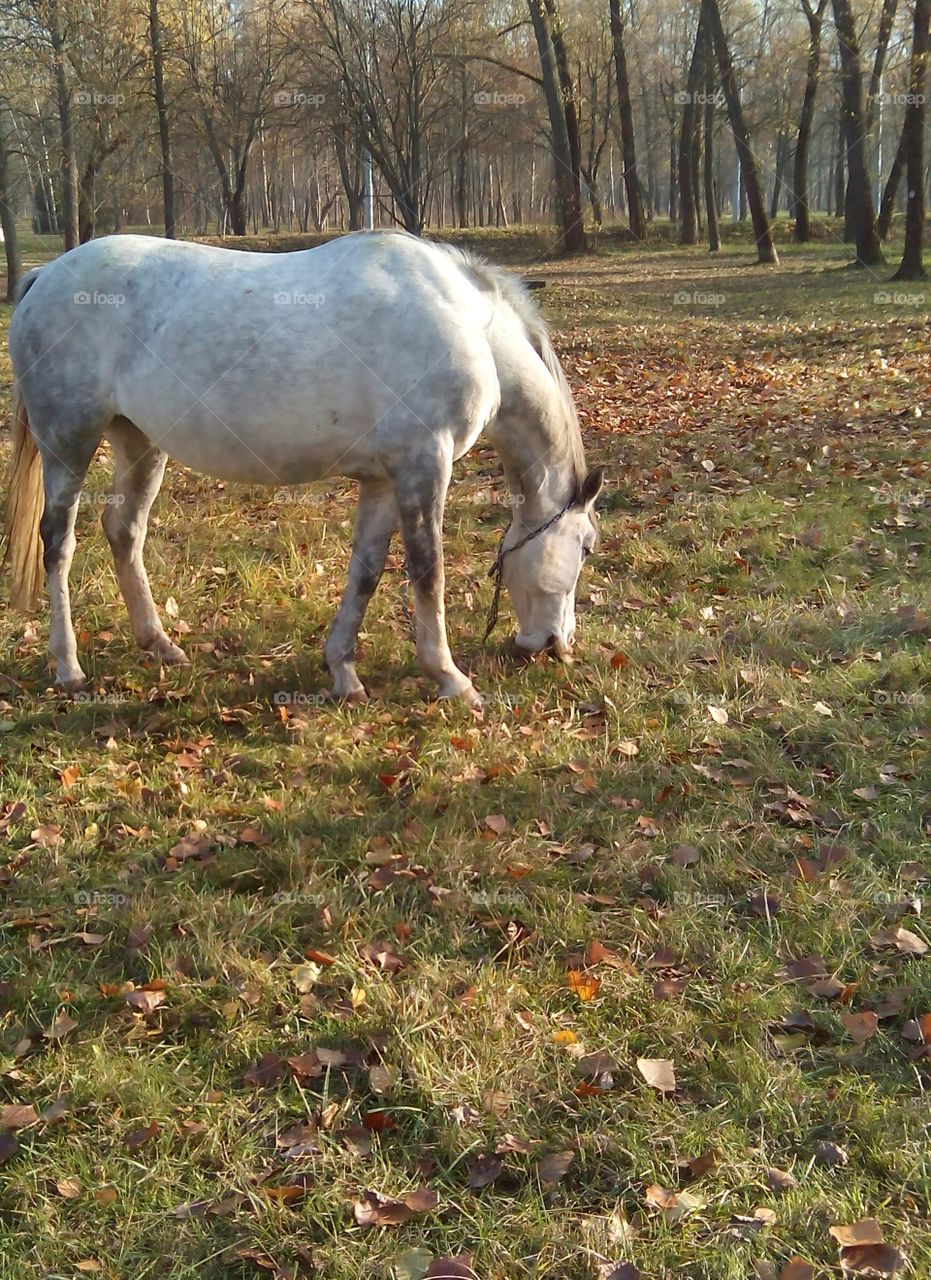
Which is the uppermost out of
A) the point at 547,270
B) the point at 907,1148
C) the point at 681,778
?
the point at 547,270

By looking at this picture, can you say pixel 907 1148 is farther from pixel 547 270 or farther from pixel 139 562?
pixel 547 270

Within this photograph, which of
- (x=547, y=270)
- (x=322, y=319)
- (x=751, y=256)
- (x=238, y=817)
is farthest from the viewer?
(x=751, y=256)

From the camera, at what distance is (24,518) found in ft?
16.9

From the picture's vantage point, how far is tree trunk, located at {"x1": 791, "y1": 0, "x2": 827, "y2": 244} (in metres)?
25.0

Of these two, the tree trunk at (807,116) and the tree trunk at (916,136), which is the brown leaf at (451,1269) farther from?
the tree trunk at (807,116)

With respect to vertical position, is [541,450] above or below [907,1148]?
above

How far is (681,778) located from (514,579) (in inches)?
61.6

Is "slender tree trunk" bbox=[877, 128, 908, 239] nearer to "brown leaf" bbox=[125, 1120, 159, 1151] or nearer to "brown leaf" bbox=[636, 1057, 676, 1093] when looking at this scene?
"brown leaf" bbox=[636, 1057, 676, 1093]

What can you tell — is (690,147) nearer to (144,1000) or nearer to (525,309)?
(525,309)

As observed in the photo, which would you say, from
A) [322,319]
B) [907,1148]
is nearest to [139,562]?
[322,319]

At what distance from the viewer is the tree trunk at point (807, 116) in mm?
24984

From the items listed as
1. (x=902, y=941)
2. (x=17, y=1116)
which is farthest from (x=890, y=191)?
(x=17, y=1116)

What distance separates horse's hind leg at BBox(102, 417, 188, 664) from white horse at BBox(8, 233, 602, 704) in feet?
0.30

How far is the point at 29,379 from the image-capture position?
15.4 feet
